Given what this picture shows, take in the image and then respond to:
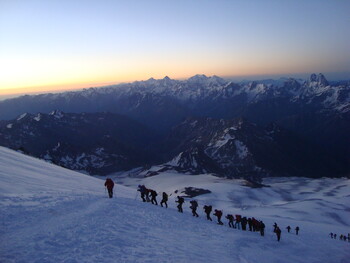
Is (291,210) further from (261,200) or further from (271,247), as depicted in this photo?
(271,247)

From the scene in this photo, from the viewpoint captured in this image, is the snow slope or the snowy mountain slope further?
the snowy mountain slope

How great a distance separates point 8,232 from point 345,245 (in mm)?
30526

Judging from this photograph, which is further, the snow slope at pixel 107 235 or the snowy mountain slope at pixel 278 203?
the snowy mountain slope at pixel 278 203

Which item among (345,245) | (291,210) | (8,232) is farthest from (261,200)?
(8,232)

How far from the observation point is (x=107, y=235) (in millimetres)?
16719

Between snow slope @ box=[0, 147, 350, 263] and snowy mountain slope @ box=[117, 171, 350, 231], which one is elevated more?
snow slope @ box=[0, 147, 350, 263]

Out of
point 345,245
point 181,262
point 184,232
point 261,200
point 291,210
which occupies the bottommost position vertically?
point 261,200

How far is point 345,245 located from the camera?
31.3m

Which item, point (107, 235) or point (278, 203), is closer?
point (107, 235)

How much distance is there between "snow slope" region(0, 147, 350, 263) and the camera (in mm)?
14227

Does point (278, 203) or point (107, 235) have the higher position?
point (107, 235)

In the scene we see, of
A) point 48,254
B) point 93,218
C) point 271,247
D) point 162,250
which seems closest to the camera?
point 48,254

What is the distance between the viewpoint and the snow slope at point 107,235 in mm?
14227

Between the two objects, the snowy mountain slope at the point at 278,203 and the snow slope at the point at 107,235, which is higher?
the snow slope at the point at 107,235
